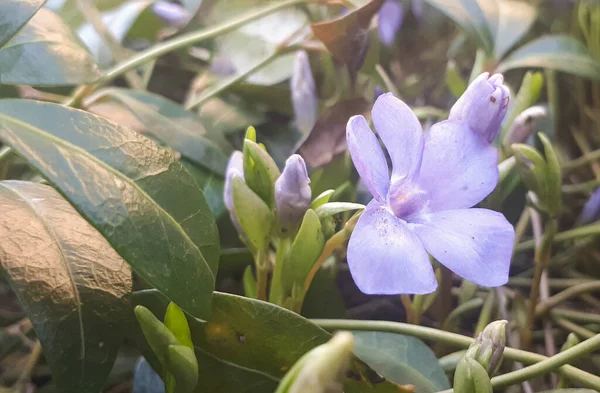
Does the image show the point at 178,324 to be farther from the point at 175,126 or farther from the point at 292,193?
the point at 175,126

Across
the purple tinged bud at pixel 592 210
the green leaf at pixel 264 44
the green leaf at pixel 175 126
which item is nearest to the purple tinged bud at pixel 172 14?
the green leaf at pixel 264 44

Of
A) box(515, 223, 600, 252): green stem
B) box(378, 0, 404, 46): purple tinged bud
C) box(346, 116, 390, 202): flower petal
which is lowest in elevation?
box(515, 223, 600, 252): green stem

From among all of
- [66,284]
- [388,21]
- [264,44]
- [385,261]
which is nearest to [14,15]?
[66,284]

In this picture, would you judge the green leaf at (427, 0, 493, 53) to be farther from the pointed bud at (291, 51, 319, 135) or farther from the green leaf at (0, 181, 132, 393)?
the green leaf at (0, 181, 132, 393)

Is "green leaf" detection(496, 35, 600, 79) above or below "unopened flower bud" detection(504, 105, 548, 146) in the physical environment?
above

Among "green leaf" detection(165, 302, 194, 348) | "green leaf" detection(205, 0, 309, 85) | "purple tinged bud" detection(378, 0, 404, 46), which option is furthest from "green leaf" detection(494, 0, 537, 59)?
"green leaf" detection(165, 302, 194, 348)

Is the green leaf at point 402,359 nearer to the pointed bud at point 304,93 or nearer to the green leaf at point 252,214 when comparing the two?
the green leaf at point 252,214

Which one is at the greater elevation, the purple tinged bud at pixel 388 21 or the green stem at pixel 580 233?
the purple tinged bud at pixel 388 21
